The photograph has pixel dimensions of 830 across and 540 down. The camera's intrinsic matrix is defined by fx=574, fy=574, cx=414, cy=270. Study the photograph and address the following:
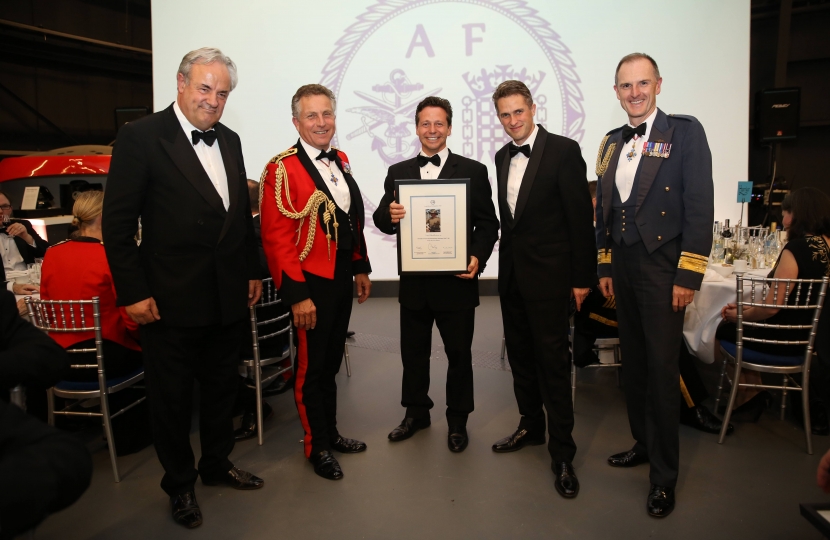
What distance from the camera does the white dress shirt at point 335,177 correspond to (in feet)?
8.81

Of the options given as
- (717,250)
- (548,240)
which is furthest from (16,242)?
(717,250)

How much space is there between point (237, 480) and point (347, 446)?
1.92ft

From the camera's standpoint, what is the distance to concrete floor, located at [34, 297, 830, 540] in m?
2.28

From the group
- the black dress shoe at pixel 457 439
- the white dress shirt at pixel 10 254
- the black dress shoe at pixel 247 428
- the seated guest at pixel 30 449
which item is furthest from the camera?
the white dress shirt at pixel 10 254

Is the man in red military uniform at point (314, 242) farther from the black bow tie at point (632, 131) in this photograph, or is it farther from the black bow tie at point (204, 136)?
the black bow tie at point (632, 131)

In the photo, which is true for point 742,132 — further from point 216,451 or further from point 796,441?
point 216,451

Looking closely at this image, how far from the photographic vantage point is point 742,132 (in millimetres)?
5973

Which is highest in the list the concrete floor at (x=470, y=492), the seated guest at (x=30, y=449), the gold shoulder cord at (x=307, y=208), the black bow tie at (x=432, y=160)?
the black bow tie at (x=432, y=160)

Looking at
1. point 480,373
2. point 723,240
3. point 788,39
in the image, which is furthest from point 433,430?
point 788,39

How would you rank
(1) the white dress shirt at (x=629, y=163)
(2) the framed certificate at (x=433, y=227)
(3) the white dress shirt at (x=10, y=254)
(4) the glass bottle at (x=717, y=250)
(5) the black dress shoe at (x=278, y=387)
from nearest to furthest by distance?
(1) the white dress shirt at (x=629, y=163) → (2) the framed certificate at (x=433, y=227) → (5) the black dress shoe at (x=278, y=387) → (4) the glass bottle at (x=717, y=250) → (3) the white dress shirt at (x=10, y=254)

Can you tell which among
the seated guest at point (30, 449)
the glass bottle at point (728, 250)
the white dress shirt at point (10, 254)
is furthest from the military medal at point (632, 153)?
the white dress shirt at point (10, 254)

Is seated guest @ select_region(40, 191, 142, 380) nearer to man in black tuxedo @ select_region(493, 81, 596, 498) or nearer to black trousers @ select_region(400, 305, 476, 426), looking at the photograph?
black trousers @ select_region(400, 305, 476, 426)

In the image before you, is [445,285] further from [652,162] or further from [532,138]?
[652,162]

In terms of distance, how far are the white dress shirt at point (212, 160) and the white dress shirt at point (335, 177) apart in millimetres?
412
